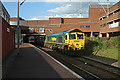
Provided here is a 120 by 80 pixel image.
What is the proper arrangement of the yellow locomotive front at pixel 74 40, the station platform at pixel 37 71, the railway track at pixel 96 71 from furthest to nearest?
the yellow locomotive front at pixel 74 40 < the railway track at pixel 96 71 < the station platform at pixel 37 71

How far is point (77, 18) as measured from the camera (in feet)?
208

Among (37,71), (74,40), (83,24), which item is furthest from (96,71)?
(83,24)

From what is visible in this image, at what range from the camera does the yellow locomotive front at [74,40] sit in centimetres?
1547

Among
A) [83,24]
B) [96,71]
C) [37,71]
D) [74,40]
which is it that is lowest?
[96,71]

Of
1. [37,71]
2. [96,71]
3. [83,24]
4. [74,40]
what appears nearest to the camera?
[37,71]

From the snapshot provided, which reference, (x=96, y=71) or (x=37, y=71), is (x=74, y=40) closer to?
(x=96, y=71)

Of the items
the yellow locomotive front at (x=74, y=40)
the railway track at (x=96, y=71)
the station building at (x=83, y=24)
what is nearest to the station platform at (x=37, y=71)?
the railway track at (x=96, y=71)

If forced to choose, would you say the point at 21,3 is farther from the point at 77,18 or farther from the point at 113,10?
the point at 77,18

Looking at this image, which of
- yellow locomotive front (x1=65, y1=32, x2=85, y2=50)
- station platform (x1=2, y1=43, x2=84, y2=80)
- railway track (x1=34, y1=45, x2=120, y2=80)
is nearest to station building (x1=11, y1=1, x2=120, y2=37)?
yellow locomotive front (x1=65, y1=32, x2=85, y2=50)

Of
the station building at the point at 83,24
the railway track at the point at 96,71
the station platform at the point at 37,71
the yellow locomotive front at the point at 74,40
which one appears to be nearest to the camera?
the station platform at the point at 37,71

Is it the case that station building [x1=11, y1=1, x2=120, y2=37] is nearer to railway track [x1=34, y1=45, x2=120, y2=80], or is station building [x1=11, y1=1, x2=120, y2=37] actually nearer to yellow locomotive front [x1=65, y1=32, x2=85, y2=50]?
yellow locomotive front [x1=65, y1=32, x2=85, y2=50]

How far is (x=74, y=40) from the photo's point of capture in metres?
15.8

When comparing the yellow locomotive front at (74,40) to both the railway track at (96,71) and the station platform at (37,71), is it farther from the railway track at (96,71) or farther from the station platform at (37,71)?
the station platform at (37,71)

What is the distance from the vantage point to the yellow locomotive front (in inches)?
609
